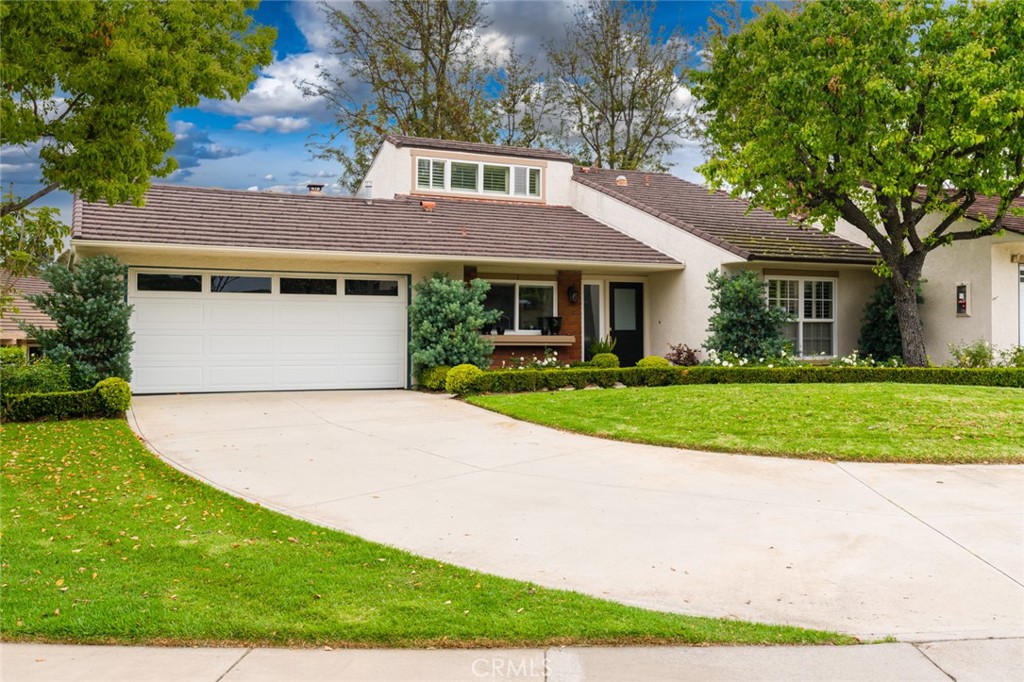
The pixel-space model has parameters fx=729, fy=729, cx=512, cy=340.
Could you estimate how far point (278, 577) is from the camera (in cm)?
465

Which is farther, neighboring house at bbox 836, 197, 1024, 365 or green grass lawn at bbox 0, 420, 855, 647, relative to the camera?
neighboring house at bbox 836, 197, 1024, 365

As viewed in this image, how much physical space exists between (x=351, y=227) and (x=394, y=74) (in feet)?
58.6

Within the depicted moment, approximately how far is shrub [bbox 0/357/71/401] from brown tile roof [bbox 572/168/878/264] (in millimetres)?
13636

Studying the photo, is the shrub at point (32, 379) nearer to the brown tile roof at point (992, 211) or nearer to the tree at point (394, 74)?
the brown tile roof at point (992, 211)

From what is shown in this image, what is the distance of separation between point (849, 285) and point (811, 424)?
10401 mm

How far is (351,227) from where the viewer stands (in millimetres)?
16953

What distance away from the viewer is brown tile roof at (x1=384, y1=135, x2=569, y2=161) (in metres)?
20.7

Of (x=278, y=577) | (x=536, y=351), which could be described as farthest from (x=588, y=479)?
(x=536, y=351)

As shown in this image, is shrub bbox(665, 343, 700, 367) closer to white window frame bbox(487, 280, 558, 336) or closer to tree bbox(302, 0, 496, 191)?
white window frame bbox(487, 280, 558, 336)

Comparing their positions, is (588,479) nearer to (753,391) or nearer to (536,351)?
(753,391)

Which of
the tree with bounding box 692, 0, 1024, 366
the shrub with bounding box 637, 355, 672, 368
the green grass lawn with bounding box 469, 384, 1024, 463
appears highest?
the tree with bounding box 692, 0, 1024, 366

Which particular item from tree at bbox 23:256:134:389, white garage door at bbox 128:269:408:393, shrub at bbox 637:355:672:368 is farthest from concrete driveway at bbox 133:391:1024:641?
shrub at bbox 637:355:672:368

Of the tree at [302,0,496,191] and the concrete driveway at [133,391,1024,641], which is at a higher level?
the tree at [302,0,496,191]

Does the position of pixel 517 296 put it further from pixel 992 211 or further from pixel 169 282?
pixel 992 211
